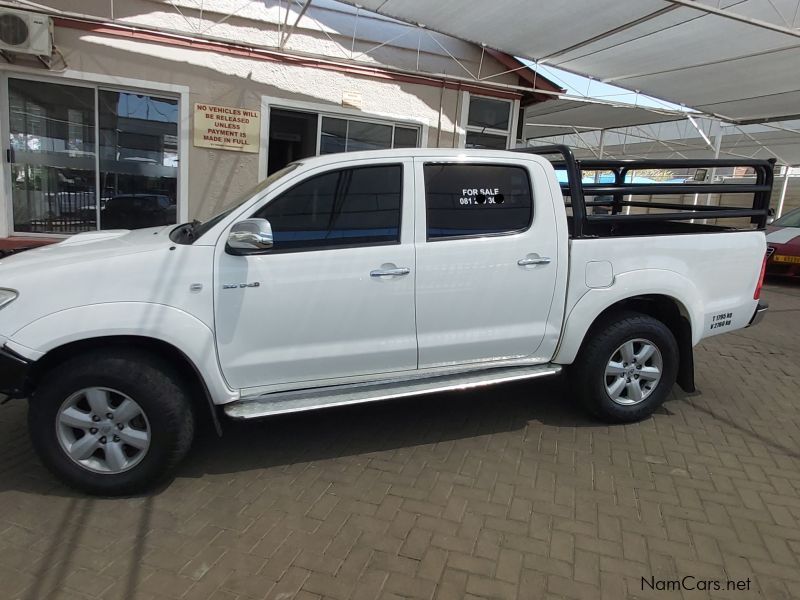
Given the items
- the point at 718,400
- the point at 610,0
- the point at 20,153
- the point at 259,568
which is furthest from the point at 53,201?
the point at 718,400

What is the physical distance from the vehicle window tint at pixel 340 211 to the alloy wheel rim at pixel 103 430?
1188mm

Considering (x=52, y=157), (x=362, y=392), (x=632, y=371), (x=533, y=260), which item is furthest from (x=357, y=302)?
(x=52, y=157)

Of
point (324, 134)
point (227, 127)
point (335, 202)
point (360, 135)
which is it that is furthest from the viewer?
point (360, 135)

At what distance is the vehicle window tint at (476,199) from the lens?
345 cm

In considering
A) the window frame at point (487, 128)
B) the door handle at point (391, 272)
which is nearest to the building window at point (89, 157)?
the window frame at point (487, 128)

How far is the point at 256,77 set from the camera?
8328 mm

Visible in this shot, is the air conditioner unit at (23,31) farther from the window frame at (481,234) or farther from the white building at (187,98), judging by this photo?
the window frame at (481,234)

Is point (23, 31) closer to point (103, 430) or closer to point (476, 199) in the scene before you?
point (103, 430)

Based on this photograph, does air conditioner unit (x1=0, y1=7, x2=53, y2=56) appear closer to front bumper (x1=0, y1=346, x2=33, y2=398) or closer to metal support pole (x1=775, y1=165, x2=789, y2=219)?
front bumper (x1=0, y1=346, x2=33, y2=398)

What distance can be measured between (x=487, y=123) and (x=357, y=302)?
768 centimetres

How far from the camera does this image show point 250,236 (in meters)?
2.95

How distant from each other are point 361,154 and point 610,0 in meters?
5.40

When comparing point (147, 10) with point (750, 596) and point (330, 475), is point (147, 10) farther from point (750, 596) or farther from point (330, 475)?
point (750, 596)

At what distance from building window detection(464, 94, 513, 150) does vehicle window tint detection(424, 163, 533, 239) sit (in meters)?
6.43
